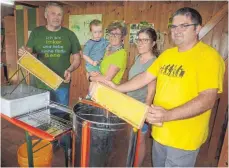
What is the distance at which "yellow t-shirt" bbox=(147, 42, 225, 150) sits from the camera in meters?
0.99

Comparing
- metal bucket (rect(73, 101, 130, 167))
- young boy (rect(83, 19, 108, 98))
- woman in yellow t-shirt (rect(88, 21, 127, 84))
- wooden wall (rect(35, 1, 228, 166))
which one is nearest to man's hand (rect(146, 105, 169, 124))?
metal bucket (rect(73, 101, 130, 167))

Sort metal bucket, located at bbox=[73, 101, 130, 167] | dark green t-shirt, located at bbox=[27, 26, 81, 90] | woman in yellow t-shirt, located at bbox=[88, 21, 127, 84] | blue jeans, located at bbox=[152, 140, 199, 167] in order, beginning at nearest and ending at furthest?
metal bucket, located at bbox=[73, 101, 130, 167] → blue jeans, located at bbox=[152, 140, 199, 167] → woman in yellow t-shirt, located at bbox=[88, 21, 127, 84] → dark green t-shirt, located at bbox=[27, 26, 81, 90]

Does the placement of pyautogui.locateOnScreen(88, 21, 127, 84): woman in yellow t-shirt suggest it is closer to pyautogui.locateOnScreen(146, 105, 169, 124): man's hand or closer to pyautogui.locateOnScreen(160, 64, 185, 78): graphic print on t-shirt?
pyautogui.locateOnScreen(160, 64, 185, 78): graphic print on t-shirt

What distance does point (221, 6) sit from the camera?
258 cm

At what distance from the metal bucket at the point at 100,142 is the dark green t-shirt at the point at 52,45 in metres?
1.03

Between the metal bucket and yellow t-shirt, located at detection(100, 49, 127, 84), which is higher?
yellow t-shirt, located at detection(100, 49, 127, 84)

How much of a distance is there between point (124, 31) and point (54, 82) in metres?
0.77

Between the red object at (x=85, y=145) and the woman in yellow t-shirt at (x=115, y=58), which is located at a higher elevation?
the woman in yellow t-shirt at (x=115, y=58)

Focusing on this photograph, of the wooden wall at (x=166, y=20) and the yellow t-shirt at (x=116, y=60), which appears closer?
the yellow t-shirt at (x=116, y=60)

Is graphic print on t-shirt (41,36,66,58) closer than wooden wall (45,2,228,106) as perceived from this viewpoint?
Yes

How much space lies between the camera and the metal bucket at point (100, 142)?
3.36 feet

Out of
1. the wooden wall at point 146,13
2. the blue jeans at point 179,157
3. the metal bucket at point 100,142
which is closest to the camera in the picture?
the metal bucket at point 100,142

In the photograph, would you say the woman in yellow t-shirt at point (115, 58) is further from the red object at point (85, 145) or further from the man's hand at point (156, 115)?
the man's hand at point (156, 115)

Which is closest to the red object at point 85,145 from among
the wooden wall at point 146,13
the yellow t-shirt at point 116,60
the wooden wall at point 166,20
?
the yellow t-shirt at point 116,60
